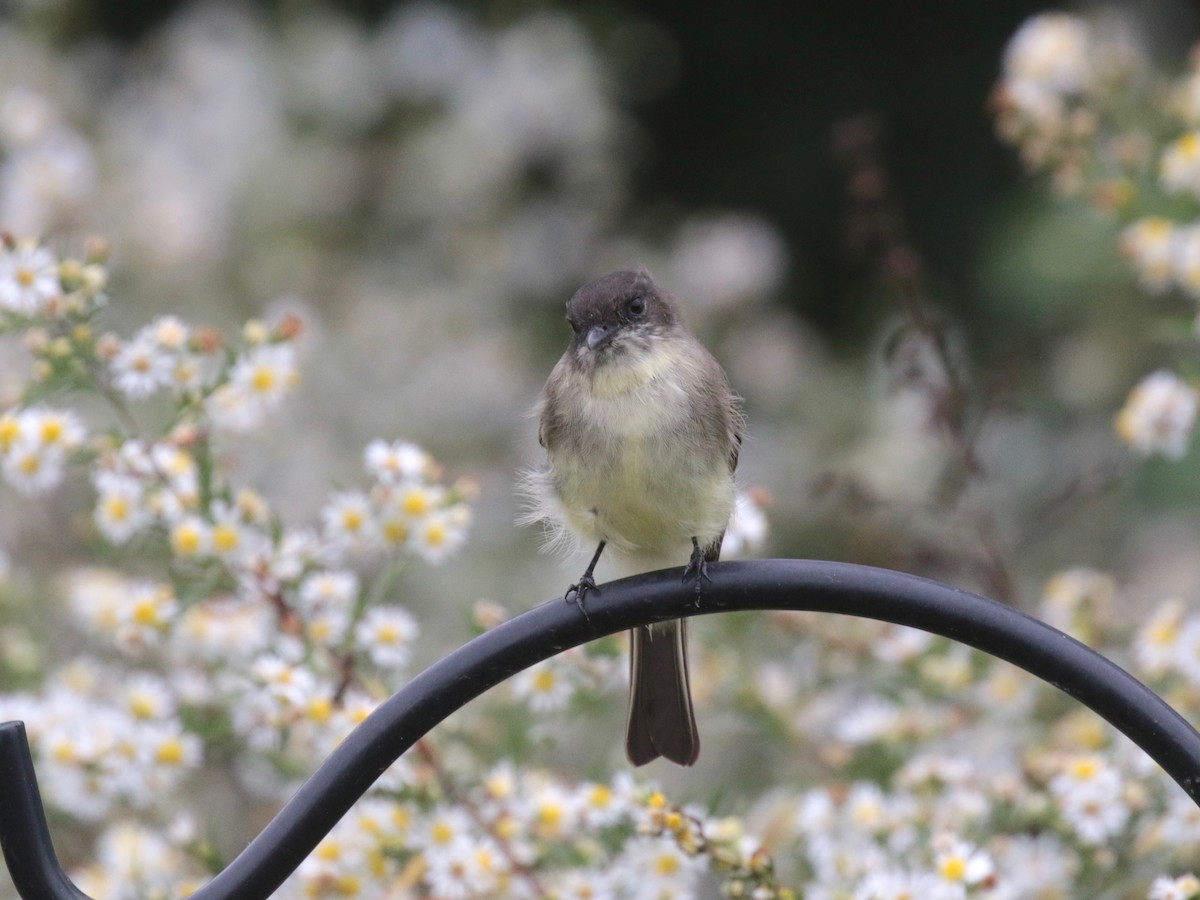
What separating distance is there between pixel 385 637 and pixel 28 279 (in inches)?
33.2

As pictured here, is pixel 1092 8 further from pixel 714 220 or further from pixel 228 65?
pixel 228 65

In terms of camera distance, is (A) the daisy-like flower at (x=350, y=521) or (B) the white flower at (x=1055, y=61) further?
(B) the white flower at (x=1055, y=61)

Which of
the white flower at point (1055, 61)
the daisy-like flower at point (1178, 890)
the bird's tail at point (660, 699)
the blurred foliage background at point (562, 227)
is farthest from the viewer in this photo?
the blurred foliage background at point (562, 227)

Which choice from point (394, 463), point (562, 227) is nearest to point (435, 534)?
point (394, 463)

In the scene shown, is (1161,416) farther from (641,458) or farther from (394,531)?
(394,531)

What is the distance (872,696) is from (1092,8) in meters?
3.23

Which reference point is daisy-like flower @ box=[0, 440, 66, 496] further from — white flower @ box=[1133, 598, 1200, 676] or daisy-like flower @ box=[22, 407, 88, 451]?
white flower @ box=[1133, 598, 1200, 676]

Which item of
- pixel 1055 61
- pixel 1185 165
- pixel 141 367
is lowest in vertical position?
pixel 141 367

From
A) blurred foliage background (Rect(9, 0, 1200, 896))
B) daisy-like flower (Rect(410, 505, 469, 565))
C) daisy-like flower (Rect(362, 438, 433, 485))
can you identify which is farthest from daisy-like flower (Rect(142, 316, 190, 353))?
blurred foliage background (Rect(9, 0, 1200, 896))

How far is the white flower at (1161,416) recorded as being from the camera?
2926 mm

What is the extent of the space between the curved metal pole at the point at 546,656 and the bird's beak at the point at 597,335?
2.80 feet

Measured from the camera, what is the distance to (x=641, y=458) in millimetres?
2551

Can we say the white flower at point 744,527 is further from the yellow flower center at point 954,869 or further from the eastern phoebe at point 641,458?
the yellow flower center at point 954,869

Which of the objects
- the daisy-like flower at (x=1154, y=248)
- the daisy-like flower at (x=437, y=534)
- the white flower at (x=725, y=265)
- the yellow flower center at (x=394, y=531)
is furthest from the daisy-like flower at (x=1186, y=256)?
the white flower at (x=725, y=265)
